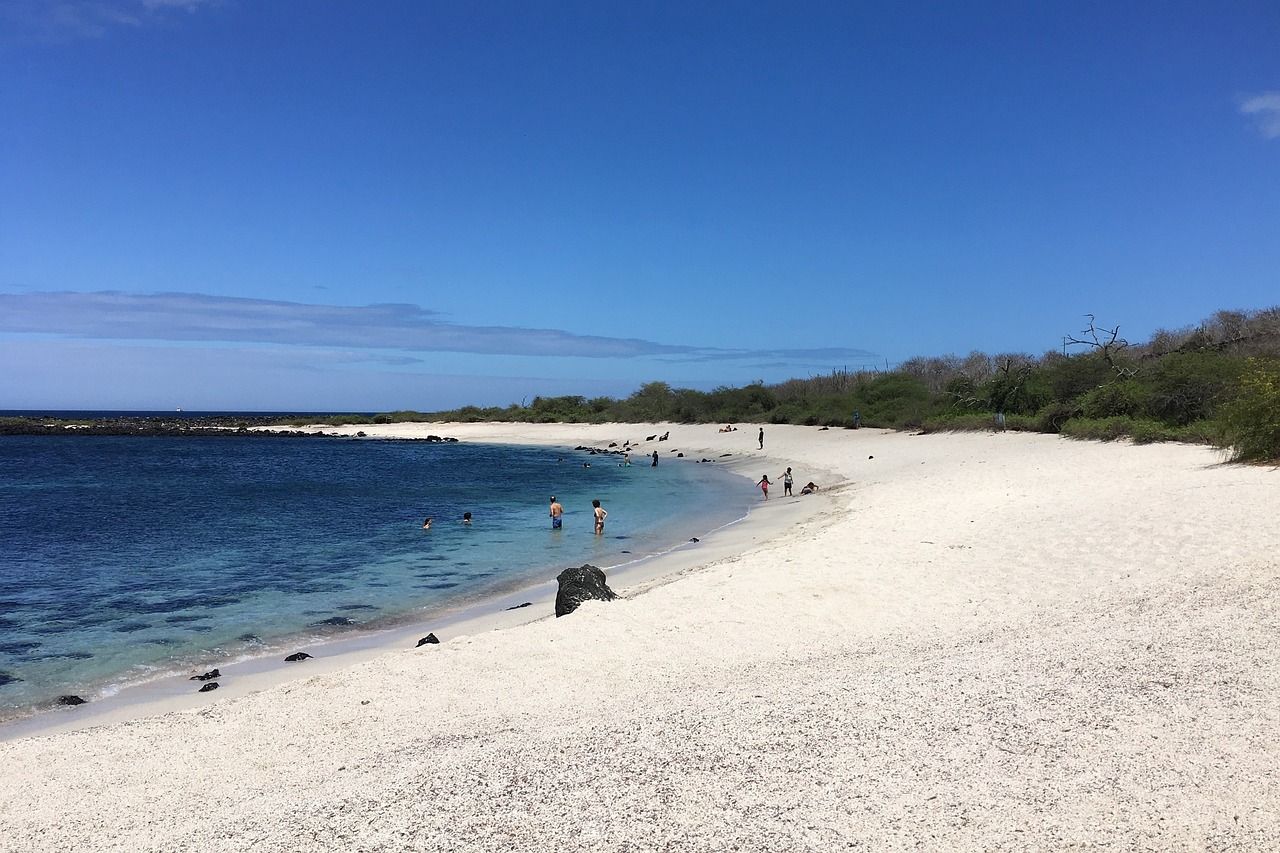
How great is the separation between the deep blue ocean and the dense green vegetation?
1250 centimetres

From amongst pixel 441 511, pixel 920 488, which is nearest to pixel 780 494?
pixel 920 488

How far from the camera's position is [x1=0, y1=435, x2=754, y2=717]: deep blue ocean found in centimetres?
1198

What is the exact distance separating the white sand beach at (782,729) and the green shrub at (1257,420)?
521cm

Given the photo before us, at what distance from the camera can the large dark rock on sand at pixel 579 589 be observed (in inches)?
447

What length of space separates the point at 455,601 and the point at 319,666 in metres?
4.12

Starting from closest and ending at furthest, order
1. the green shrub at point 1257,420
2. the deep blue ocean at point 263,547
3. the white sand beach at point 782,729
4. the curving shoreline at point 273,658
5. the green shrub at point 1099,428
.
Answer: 1. the white sand beach at point 782,729
2. the curving shoreline at point 273,658
3. the deep blue ocean at point 263,547
4. the green shrub at point 1257,420
5. the green shrub at point 1099,428

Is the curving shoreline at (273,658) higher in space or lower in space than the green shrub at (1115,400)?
lower

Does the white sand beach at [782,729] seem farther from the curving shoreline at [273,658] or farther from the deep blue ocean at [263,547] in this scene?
the deep blue ocean at [263,547]

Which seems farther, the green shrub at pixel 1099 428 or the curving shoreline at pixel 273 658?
the green shrub at pixel 1099 428

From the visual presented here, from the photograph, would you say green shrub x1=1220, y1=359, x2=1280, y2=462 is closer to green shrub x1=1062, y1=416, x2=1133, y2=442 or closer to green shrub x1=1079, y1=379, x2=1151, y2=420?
green shrub x1=1062, y1=416, x2=1133, y2=442

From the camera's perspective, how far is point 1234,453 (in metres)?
17.9

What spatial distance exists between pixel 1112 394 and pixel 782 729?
2959 centimetres

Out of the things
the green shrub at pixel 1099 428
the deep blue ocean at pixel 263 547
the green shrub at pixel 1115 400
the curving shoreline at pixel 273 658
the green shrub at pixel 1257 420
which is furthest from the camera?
the green shrub at pixel 1115 400

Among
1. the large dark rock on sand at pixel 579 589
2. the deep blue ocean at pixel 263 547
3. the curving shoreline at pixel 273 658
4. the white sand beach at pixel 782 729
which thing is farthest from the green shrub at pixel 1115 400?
the large dark rock on sand at pixel 579 589
